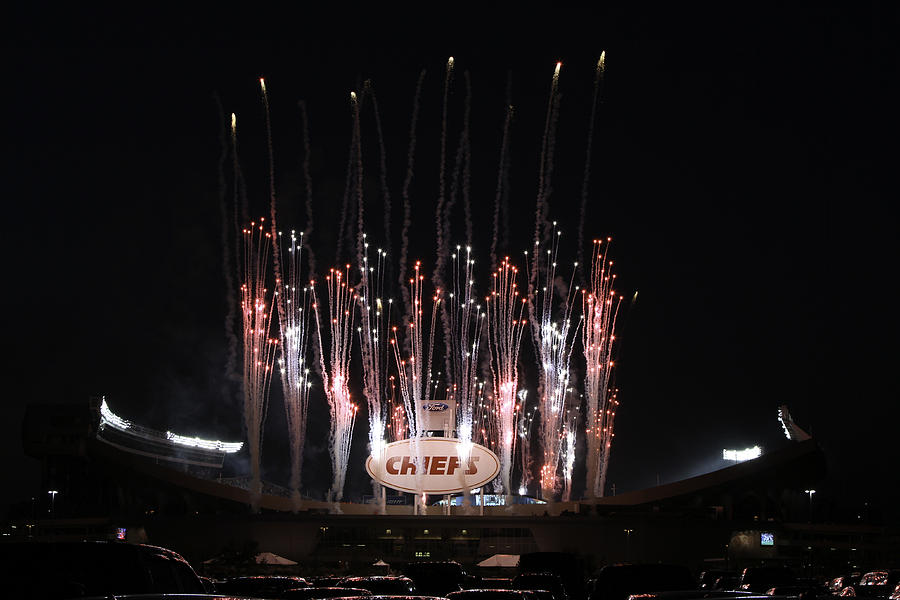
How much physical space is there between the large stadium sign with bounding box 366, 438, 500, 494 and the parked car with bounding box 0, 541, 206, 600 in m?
60.7

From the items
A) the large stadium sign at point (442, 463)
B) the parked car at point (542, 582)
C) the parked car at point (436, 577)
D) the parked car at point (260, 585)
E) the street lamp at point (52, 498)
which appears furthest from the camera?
the street lamp at point (52, 498)

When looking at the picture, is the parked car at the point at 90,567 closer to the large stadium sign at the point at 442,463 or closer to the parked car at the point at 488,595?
the parked car at the point at 488,595

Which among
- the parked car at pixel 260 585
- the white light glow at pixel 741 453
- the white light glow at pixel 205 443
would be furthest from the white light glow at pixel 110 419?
the parked car at pixel 260 585

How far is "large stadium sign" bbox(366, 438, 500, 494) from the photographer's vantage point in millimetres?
69500

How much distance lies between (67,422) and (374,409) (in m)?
59.9

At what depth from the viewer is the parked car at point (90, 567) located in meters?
8.77

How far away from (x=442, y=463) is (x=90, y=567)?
61449 millimetres

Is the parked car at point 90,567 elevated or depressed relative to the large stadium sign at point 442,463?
depressed

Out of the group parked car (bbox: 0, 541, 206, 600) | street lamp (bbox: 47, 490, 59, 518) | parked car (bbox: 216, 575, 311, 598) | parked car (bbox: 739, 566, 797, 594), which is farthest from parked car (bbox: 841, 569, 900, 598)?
street lamp (bbox: 47, 490, 59, 518)

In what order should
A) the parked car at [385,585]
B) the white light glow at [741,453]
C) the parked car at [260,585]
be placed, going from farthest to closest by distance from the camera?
the white light glow at [741,453]
the parked car at [260,585]
the parked car at [385,585]

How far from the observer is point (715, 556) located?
73.8 meters

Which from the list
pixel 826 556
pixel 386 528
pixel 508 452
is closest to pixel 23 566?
pixel 508 452

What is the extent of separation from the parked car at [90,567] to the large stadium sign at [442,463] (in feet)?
199

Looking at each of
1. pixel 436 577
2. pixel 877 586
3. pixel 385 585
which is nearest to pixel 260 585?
pixel 385 585
